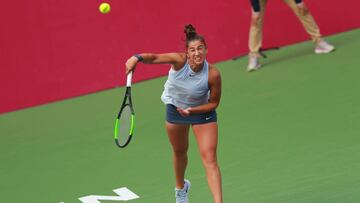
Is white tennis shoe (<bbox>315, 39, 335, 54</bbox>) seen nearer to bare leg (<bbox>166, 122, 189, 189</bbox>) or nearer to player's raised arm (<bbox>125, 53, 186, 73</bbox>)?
bare leg (<bbox>166, 122, 189, 189</bbox>)

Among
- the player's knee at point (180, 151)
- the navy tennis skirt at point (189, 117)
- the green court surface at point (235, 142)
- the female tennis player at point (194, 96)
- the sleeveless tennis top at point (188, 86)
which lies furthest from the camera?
the green court surface at point (235, 142)

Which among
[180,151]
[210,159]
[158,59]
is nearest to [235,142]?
[180,151]

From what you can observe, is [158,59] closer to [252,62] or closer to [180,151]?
[180,151]

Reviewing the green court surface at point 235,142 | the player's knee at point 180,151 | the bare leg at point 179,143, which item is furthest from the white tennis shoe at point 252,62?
the player's knee at point 180,151

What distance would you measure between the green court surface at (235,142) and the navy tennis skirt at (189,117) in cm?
103

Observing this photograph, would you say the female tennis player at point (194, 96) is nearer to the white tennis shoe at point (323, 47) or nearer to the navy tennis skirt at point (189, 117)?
the navy tennis skirt at point (189, 117)

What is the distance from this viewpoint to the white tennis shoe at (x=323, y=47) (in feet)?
43.0

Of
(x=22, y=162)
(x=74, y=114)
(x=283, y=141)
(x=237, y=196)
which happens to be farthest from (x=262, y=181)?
(x=74, y=114)

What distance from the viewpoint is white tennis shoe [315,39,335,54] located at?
1311cm

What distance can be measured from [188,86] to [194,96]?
107 millimetres

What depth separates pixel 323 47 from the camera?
1314cm

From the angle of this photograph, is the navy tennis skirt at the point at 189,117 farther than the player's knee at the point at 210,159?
Yes

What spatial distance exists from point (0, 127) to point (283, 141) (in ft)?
14.0

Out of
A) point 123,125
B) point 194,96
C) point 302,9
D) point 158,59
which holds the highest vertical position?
point 302,9
